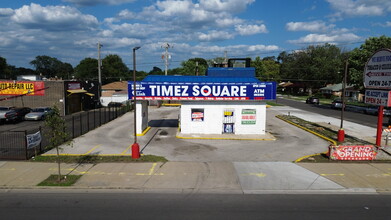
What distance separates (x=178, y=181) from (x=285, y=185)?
16.6 feet

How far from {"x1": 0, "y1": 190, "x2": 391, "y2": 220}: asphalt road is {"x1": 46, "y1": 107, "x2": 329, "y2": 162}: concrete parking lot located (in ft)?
19.0

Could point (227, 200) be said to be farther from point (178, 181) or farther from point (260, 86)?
point (260, 86)

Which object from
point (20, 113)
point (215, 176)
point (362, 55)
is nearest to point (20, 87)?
point (20, 113)

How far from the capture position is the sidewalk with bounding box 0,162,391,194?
1223cm

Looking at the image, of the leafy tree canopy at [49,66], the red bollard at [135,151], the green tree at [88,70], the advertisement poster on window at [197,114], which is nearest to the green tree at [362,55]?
the advertisement poster on window at [197,114]

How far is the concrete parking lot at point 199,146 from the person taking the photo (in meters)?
17.8

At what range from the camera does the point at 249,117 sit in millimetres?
24484

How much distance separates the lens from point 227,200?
11.0 meters

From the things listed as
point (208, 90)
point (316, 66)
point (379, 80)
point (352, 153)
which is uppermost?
point (316, 66)

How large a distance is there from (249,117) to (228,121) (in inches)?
76.7

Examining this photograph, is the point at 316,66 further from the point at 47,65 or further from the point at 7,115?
the point at 47,65

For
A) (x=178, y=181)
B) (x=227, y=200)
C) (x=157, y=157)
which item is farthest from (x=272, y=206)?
(x=157, y=157)

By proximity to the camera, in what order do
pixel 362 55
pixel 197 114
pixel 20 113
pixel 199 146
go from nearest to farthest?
pixel 199 146 < pixel 197 114 < pixel 20 113 < pixel 362 55

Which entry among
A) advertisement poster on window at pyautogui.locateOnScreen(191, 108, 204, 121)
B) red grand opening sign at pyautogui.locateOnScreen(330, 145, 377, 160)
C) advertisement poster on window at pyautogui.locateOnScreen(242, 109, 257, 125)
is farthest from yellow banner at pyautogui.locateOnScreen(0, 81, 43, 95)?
red grand opening sign at pyautogui.locateOnScreen(330, 145, 377, 160)
